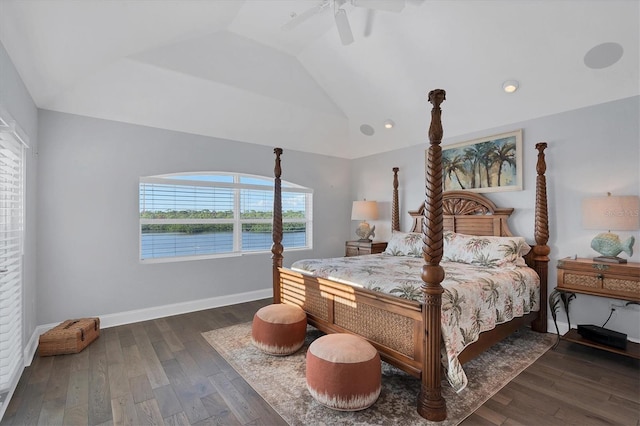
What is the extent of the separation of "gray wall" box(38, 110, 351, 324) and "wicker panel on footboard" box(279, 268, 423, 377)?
178 cm

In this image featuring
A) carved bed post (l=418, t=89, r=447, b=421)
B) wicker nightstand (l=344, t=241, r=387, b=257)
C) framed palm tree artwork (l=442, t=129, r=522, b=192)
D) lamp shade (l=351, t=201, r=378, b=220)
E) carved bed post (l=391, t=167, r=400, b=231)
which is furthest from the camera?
lamp shade (l=351, t=201, r=378, b=220)

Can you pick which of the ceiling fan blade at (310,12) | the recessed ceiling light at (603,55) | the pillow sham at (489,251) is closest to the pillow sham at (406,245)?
the pillow sham at (489,251)

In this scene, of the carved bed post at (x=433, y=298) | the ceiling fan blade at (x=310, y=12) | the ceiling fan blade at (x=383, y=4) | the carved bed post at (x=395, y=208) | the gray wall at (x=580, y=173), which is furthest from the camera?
the carved bed post at (x=395, y=208)

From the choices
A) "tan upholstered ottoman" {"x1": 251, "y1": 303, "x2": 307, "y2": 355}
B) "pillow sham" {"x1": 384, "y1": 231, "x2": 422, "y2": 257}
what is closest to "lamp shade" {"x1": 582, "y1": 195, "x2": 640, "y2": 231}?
"pillow sham" {"x1": 384, "y1": 231, "x2": 422, "y2": 257}

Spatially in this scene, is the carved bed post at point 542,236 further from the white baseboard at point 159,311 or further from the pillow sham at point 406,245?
the white baseboard at point 159,311

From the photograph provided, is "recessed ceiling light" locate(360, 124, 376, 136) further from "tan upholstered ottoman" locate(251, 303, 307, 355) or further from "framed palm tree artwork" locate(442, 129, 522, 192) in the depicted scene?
"tan upholstered ottoman" locate(251, 303, 307, 355)

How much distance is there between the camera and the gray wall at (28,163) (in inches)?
84.3

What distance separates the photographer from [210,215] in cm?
448

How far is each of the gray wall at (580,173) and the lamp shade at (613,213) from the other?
37 cm

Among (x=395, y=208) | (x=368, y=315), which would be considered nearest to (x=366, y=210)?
(x=395, y=208)

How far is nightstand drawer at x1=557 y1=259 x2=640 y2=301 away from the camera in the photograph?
2625 mm

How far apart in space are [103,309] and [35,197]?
1407 millimetres

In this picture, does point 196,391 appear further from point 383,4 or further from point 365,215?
point 365,215

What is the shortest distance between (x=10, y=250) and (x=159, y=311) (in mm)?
1899
